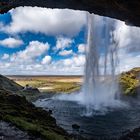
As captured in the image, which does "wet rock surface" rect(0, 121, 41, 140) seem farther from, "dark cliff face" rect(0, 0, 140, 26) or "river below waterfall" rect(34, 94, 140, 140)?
"river below waterfall" rect(34, 94, 140, 140)

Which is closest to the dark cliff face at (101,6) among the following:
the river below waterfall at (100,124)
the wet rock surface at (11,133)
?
the wet rock surface at (11,133)

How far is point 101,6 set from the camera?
48.7 metres

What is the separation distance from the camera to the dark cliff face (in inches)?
1772

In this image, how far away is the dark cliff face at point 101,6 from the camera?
1772 inches

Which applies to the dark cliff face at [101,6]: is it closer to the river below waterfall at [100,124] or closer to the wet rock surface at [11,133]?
the wet rock surface at [11,133]

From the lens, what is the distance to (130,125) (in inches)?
3191

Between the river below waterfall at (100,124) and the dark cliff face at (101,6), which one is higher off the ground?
the dark cliff face at (101,6)

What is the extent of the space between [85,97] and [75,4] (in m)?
106

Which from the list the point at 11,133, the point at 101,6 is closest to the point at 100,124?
the point at 101,6

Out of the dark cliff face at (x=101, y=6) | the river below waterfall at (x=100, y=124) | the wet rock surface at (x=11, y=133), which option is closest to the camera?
the wet rock surface at (x=11, y=133)

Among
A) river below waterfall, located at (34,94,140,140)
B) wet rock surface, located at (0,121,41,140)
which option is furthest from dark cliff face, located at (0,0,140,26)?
river below waterfall, located at (34,94,140,140)

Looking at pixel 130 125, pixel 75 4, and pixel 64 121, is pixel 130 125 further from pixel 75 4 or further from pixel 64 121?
pixel 75 4

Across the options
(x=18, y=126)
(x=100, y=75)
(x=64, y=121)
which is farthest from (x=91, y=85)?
(x=18, y=126)

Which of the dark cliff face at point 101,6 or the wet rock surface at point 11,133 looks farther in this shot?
the dark cliff face at point 101,6
